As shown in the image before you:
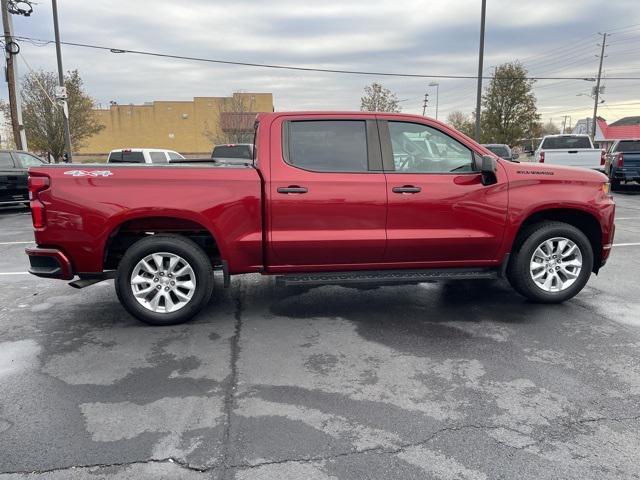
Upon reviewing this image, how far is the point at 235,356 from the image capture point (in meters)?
4.09

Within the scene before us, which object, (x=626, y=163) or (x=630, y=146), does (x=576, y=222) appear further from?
(x=630, y=146)

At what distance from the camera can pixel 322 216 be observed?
4.73 meters

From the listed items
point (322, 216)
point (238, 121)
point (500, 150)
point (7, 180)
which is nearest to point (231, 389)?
point (322, 216)

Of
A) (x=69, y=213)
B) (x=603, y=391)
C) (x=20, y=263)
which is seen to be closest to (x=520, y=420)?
(x=603, y=391)

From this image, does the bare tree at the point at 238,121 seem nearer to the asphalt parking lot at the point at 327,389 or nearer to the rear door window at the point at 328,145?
the rear door window at the point at 328,145

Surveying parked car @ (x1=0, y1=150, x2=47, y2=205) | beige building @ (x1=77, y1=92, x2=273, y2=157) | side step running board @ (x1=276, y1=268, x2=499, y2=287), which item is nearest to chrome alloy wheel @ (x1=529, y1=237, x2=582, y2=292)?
side step running board @ (x1=276, y1=268, x2=499, y2=287)

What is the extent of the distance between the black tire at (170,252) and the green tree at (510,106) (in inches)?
1485

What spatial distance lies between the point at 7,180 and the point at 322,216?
40.6 ft

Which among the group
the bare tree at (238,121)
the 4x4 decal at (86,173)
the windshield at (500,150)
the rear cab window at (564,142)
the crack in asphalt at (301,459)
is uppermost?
the bare tree at (238,121)

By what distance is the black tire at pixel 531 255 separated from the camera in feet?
16.9

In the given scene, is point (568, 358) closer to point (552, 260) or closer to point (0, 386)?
point (552, 260)

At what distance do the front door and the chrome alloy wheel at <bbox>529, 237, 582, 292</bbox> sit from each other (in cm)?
53

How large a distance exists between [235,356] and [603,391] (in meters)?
2.69

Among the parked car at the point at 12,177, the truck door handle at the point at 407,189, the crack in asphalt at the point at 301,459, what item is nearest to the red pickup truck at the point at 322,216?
the truck door handle at the point at 407,189
